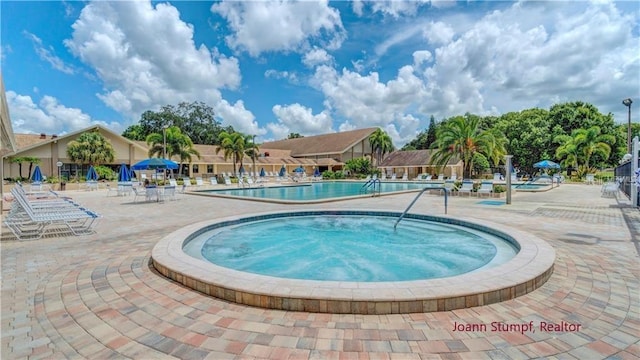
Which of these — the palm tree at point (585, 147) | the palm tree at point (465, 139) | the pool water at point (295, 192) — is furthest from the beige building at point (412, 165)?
the palm tree at point (465, 139)

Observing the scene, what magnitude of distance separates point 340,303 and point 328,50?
20421 mm

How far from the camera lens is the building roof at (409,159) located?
4254 cm

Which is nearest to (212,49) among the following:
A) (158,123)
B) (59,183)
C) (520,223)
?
(59,183)

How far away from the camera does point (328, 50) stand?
2128cm

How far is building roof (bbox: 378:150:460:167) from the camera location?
42.5 metres

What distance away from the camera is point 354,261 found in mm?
6441

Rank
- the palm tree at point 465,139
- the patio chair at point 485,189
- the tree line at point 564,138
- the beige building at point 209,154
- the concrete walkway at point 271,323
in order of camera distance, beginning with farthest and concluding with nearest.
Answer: the tree line at point 564,138, the beige building at point 209,154, the palm tree at point 465,139, the patio chair at point 485,189, the concrete walkway at point 271,323

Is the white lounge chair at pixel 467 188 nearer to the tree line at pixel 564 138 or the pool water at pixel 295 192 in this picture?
the pool water at pixel 295 192

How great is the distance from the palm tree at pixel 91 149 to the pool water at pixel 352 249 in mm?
27169

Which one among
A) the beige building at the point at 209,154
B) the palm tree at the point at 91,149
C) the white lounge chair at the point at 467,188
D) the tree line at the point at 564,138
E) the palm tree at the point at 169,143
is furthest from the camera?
the tree line at the point at 564,138

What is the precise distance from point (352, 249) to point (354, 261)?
→ 2.92 feet

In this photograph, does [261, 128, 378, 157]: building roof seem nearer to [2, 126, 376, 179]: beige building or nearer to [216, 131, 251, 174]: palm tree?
[2, 126, 376, 179]: beige building

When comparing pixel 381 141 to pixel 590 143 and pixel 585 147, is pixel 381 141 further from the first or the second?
pixel 590 143

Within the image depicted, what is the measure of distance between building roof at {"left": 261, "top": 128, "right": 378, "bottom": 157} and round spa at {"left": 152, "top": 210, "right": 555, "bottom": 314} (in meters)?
36.2
